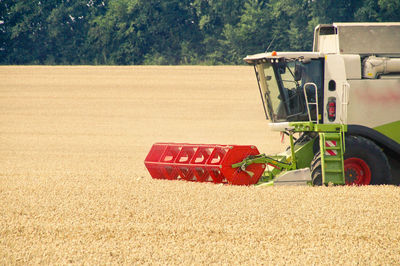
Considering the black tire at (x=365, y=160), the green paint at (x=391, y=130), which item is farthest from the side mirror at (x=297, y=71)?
the green paint at (x=391, y=130)

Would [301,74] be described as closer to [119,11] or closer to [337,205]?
[337,205]

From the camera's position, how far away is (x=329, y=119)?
9766 millimetres

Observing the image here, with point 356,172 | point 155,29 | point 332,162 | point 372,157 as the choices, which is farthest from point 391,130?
point 155,29

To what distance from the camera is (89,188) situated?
924 centimetres

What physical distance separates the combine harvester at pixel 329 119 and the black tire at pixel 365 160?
0.05 ft

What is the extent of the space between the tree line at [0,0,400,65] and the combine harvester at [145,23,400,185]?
2476cm

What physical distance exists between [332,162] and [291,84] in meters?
1.43

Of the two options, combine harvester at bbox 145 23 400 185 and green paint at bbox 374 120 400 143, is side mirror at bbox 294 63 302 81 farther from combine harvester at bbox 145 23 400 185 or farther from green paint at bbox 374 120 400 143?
green paint at bbox 374 120 400 143

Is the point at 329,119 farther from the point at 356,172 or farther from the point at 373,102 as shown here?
the point at 356,172

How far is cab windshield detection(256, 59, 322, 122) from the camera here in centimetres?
980

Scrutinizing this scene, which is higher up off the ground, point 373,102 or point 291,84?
point 291,84

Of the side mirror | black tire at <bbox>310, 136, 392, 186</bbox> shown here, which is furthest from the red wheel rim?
the side mirror

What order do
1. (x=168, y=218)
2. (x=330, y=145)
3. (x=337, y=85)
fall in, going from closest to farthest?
(x=168, y=218) < (x=330, y=145) < (x=337, y=85)

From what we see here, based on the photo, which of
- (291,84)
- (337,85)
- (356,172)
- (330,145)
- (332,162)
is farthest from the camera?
(291,84)
